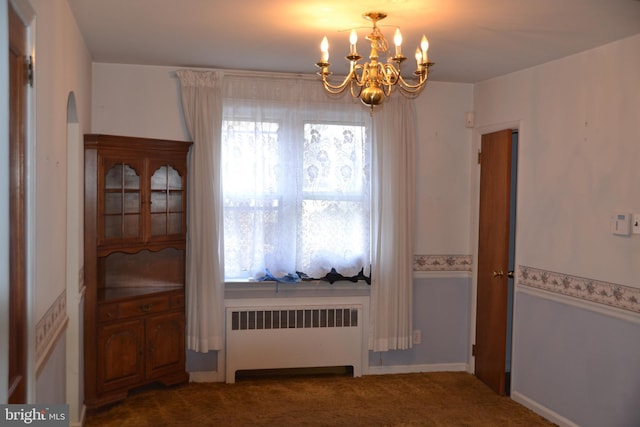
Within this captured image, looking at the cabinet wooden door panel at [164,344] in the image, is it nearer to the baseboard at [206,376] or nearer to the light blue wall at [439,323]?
the baseboard at [206,376]

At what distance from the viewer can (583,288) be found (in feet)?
12.8

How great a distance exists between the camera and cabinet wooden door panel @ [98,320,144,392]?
4164 millimetres

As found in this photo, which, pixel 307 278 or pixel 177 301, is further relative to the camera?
pixel 307 278

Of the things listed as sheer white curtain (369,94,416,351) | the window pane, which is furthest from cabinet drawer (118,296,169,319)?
sheer white curtain (369,94,416,351)

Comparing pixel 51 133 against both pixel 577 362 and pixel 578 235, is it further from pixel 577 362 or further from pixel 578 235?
pixel 577 362

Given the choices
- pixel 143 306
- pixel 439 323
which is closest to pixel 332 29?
pixel 143 306

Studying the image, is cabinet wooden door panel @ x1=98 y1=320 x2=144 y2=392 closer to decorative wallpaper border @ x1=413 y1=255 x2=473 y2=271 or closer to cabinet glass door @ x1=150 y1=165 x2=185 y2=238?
cabinet glass door @ x1=150 y1=165 x2=185 y2=238

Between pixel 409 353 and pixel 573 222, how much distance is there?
1943mm

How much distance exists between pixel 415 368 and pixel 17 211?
399 cm

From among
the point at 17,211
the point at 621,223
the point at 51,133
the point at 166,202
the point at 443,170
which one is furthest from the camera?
the point at 443,170

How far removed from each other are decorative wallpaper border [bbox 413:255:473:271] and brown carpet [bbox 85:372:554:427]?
37.0 inches

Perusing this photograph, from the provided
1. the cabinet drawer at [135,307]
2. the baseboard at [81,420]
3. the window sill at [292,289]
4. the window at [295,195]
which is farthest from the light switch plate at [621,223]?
the baseboard at [81,420]

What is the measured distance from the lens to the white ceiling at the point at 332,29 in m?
3.09

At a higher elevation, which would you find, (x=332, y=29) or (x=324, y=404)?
(x=332, y=29)
